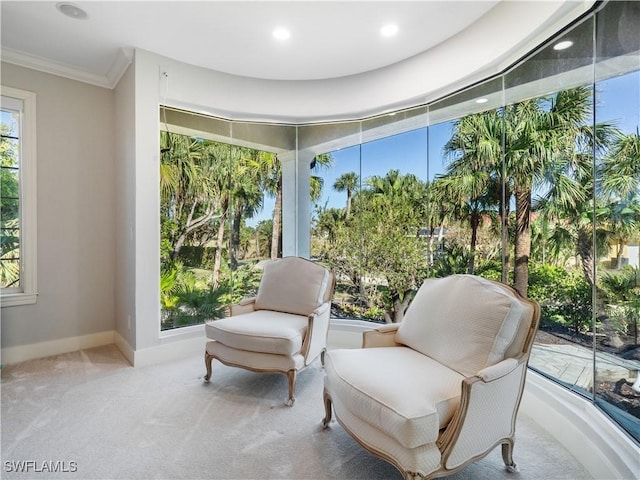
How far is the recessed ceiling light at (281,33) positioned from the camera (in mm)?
2637

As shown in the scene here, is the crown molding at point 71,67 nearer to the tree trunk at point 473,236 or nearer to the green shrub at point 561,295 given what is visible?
the tree trunk at point 473,236

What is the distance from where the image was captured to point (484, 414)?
147cm

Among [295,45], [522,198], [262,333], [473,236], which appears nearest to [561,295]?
[522,198]

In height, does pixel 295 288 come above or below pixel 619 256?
below

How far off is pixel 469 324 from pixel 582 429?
33.8 inches

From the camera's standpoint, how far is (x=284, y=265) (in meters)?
3.02

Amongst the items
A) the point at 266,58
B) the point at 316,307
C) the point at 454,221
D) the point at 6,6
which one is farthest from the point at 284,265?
the point at 6,6

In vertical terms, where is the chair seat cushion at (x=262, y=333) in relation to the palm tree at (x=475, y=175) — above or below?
below

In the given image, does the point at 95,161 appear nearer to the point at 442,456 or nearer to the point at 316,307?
the point at 316,307

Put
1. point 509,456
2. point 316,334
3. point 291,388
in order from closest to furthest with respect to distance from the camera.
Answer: point 509,456 → point 291,388 → point 316,334

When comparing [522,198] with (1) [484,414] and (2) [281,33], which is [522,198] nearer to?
(1) [484,414]

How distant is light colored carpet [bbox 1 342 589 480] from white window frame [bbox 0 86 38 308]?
72 cm

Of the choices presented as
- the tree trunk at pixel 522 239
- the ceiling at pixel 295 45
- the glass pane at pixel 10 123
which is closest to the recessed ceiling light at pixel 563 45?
the ceiling at pixel 295 45

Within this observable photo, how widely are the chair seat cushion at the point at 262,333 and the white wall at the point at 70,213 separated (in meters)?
1.69
